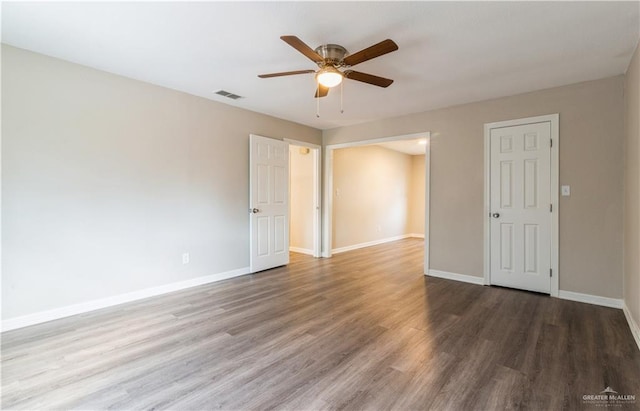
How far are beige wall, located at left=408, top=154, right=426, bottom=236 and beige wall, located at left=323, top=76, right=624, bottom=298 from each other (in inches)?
186

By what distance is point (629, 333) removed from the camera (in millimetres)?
2598

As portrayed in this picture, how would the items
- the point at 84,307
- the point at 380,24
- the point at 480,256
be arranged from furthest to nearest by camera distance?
the point at 480,256, the point at 84,307, the point at 380,24

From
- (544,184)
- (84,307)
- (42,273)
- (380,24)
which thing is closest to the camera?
(380,24)

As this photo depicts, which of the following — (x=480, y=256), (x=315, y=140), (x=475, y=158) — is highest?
(x=315, y=140)

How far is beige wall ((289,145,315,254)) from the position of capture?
6230mm

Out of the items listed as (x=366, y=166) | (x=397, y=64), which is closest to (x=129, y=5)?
(x=397, y=64)

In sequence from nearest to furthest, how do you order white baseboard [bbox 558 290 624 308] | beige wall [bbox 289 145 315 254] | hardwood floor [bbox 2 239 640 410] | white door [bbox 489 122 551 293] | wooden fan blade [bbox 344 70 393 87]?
hardwood floor [bbox 2 239 640 410], wooden fan blade [bbox 344 70 393 87], white baseboard [bbox 558 290 624 308], white door [bbox 489 122 551 293], beige wall [bbox 289 145 315 254]

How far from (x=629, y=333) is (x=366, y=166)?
17.3 ft

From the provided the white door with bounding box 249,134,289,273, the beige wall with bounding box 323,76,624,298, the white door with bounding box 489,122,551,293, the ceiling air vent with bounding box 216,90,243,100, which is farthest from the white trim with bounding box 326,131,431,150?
the ceiling air vent with bounding box 216,90,243,100

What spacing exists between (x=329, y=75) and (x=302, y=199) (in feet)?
13.0

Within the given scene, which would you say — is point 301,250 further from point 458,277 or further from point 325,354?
point 325,354

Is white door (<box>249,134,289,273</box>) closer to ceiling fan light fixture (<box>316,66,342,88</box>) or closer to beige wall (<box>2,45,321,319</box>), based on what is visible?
beige wall (<box>2,45,321,319</box>)

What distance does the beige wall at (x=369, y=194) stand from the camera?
21.2 ft

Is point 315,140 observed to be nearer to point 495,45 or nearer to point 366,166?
point 366,166
